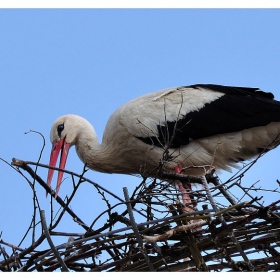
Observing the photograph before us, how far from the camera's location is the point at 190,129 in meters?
5.90

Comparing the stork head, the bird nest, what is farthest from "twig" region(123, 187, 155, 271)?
the stork head

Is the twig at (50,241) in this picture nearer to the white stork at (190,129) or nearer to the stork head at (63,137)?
the white stork at (190,129)

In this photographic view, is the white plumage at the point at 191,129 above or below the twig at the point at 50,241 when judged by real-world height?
above

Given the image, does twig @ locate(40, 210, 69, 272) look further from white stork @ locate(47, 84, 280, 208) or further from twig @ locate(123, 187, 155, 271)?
white stork @ locate(47, 84, 280, 208)

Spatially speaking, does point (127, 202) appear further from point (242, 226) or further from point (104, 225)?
point (242, 226)

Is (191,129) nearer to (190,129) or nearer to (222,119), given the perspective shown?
(190,129)

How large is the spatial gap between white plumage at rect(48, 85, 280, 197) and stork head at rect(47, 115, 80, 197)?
0.24 m

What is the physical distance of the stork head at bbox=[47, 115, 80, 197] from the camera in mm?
6383

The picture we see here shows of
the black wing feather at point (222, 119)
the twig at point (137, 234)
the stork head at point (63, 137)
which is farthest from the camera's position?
the stork head at point (63, 137)

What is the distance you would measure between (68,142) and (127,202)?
279 cm

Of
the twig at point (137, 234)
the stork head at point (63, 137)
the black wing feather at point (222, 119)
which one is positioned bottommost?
the twig at point (137, 234)

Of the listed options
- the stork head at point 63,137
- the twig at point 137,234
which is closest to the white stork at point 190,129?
the stork head at point 63,137

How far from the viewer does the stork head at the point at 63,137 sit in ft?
20.9

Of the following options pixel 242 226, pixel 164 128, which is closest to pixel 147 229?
pixel 242 226
